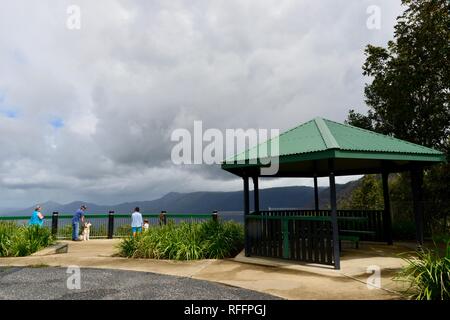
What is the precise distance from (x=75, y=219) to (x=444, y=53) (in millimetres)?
18145

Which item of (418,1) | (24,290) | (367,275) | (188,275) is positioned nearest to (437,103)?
(418,1)

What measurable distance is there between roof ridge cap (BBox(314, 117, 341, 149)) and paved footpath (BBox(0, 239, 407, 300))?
296 centimetres

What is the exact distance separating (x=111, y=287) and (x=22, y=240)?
656 centimetres

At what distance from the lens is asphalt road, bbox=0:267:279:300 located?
6.22m

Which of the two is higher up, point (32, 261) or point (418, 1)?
point (418, 1)

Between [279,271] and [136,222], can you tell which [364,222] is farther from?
[136,222]

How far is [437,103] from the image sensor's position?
51.8ft

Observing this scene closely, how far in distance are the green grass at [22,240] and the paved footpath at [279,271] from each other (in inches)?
24.6

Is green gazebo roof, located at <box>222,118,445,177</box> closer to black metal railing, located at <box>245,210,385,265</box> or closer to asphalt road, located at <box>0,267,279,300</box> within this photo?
A: black metal railing, located at <box>245,210,385,265</box>

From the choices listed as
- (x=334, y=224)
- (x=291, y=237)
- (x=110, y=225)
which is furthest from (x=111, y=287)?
(x=110, y=225)

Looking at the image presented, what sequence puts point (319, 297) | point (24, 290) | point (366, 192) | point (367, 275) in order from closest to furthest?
point (319, 297) < point (24, 290) < point (367, 275) < point (366, 192)

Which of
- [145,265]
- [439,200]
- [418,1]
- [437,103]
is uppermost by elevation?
[418,1]

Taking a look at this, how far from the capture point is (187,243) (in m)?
10.8

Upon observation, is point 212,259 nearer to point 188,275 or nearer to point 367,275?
point 188,275
